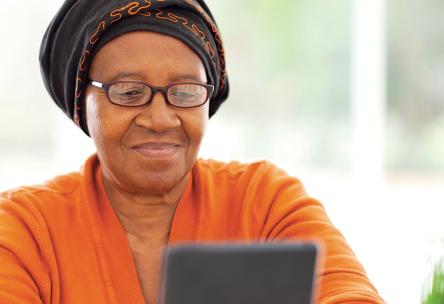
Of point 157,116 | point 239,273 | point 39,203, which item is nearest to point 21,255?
point 39,203

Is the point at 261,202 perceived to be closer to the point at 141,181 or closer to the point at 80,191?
the point at 141,181

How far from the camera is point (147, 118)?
1774 millimetres

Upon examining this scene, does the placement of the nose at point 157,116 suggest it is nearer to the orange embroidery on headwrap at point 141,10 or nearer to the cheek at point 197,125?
the cheek at point 197,125

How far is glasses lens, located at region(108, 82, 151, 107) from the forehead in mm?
25

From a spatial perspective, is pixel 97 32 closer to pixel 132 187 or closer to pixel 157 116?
pixel 157 116

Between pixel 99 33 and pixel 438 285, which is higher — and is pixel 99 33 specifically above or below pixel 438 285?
above

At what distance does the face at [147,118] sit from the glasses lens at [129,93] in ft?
0.04

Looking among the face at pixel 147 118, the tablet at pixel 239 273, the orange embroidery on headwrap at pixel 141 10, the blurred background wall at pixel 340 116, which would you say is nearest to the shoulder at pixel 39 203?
the face at pixel 147 118

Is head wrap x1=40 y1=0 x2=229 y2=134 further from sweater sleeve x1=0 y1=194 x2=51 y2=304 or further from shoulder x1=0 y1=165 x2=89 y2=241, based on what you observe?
sweater sleeve x1=0 y1=194 x2=51 y2=304

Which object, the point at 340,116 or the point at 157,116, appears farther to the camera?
the point at 340,116

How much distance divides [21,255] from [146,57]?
51 cm

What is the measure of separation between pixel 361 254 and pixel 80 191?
312cm

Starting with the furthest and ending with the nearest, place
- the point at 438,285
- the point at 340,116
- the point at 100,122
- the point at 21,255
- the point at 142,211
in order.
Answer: the point at 340,116, the point at 142,211, the point at 100,122, the point at 21,255, the point at 438,285

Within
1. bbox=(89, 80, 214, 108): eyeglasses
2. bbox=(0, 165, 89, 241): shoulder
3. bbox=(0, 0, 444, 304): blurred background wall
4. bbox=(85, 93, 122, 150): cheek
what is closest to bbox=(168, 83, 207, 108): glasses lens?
bbox=(89, 80, 214, 108): eyeglasses
